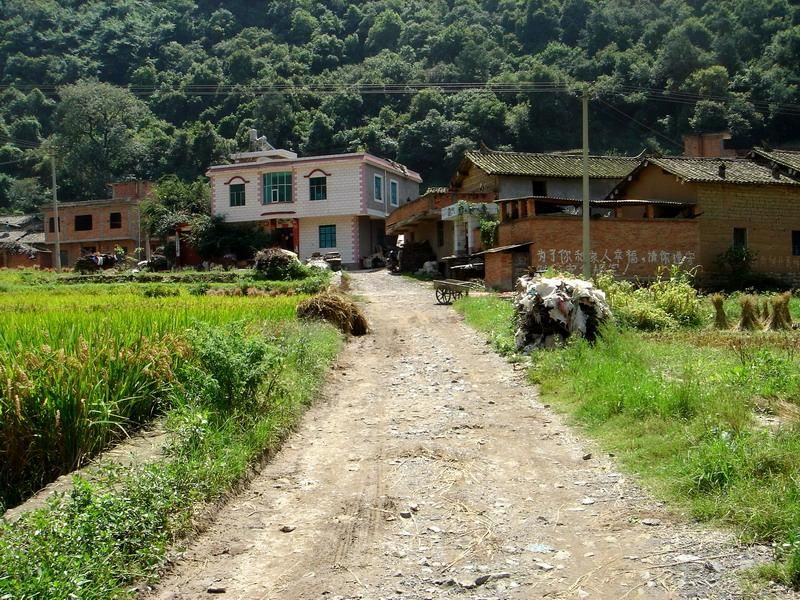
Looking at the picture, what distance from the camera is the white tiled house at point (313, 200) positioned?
4197 cm

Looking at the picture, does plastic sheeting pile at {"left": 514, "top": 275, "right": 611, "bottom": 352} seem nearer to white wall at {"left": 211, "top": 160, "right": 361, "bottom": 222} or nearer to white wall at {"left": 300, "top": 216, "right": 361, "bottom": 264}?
white wall at {"left": 211, "top": 160, "right": 361, "bottom": 222}

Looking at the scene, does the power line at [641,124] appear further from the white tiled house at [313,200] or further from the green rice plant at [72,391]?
the green rice plant at [72,391]

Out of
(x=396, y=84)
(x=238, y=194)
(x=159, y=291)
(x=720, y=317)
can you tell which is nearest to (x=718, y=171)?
(x=720, y=317)

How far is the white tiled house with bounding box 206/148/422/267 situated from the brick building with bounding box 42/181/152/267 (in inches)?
349

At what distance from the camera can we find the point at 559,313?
12.6 m

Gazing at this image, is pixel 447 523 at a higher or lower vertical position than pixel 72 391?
lower

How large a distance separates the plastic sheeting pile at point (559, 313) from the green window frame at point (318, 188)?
30571mm

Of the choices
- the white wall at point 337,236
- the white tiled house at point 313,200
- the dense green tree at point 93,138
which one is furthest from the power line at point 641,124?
the dense green tree at point 93,138

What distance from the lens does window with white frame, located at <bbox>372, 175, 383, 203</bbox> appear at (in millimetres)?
43094

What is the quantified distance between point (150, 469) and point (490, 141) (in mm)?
61456

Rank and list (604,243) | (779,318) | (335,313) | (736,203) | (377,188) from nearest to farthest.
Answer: (335,313), (779,318), (604,243), (736,203), (377,188)

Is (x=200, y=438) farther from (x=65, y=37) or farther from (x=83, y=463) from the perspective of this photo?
(x=65, y=37)

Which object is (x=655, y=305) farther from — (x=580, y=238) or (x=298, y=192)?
(x=298, y=192)

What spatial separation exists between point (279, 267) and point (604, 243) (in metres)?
12.2
